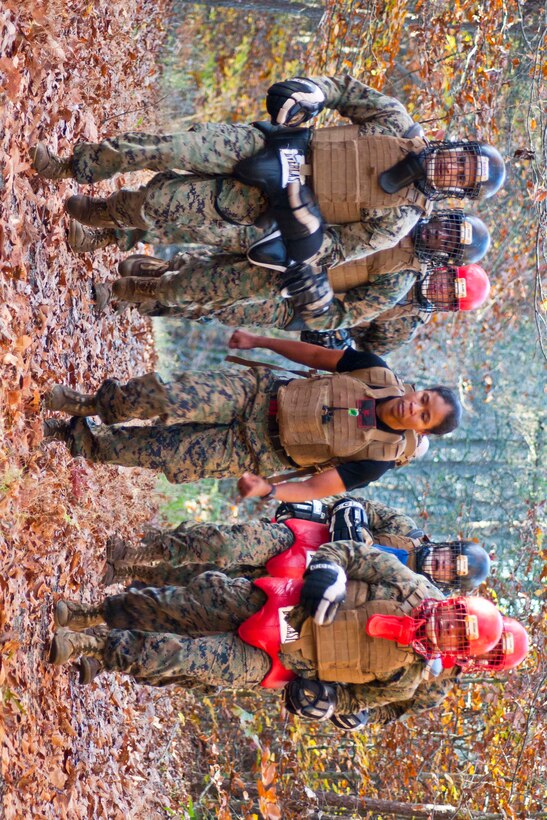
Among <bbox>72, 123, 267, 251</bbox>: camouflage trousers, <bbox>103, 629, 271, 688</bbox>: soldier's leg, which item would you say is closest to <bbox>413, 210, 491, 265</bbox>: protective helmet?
<bbox>72, 123, 267, 251</bbox>: camouflage trousers

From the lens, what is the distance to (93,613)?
17.2ft

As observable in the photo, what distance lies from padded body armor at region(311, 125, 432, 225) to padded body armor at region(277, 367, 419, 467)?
1.09 m

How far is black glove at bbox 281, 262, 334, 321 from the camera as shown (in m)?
5.03

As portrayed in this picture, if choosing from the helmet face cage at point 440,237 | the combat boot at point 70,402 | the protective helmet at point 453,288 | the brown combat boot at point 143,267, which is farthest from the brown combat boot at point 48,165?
the protective helmet at point 453,288

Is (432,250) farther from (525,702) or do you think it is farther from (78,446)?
(525,702)

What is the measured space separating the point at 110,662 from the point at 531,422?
995 centimetres

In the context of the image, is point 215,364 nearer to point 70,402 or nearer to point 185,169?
point 70,402

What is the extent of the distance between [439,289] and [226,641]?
9.62 ft

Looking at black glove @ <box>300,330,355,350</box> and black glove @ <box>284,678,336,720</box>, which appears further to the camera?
black glove @ <box>300,330,355,350</box>

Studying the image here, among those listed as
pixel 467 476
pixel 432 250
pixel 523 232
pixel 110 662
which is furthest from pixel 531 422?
pixel 110 662

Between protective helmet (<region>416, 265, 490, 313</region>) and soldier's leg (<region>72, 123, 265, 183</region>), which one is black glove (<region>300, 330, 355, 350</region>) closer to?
protective helmet (<region>416, 265, 490, 313</region>)

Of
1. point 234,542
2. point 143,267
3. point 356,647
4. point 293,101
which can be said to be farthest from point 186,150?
point 356,647

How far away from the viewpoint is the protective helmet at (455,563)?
5.19m

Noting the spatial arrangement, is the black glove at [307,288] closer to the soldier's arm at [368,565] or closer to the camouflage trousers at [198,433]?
the camouflage trousers at [198,433]
